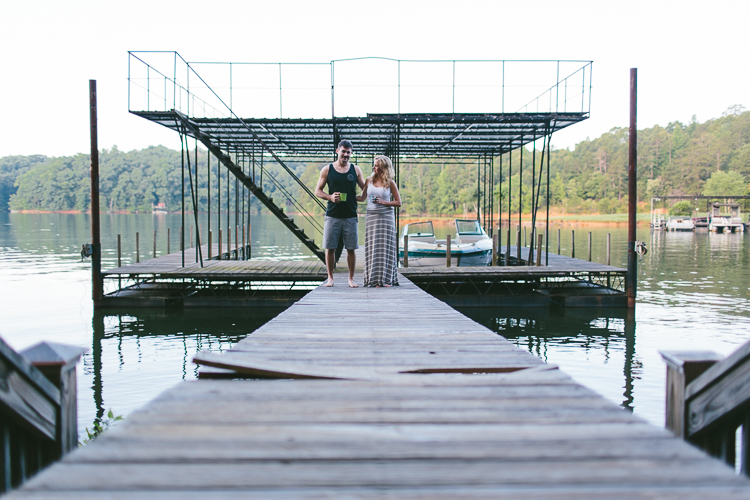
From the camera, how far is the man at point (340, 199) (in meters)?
7.69

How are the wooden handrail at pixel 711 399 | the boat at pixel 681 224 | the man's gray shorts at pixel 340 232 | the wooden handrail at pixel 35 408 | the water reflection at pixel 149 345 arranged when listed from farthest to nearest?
the boat at pixel 681 224 → the water reflection at pixel 149 345 → the man's gray shorts at pixel 340 232 → the wooden handrail at pixel 711 399 → the wooden handrail at pixel 35 408

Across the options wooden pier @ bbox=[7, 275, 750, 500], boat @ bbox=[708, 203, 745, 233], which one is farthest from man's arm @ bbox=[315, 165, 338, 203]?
boat @ bbox=[708, 203, 745, 233]

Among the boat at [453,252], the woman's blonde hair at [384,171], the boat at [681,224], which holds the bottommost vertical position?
the boat at [453,252]

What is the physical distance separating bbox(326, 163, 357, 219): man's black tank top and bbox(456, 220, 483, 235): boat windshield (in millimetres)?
11476

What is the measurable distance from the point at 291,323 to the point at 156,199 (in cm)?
12839

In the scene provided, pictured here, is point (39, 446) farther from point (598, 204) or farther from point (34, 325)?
point (598, 204)

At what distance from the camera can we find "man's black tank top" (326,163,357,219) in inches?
303

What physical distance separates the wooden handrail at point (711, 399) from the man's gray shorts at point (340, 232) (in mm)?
5502

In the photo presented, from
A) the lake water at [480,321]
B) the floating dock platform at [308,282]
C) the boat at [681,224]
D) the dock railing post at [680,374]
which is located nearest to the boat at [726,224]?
the boat at [681,224]

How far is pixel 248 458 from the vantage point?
1968mm

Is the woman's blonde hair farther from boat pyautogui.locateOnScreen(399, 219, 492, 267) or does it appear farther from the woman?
boat pyautogui.locateOnScreen(399, 219, 492, 267)

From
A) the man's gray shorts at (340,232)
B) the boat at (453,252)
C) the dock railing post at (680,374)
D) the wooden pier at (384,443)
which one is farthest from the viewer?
the boat at (453,252)

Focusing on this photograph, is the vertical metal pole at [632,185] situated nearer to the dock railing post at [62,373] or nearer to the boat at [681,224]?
the dock railing post at [62,373]

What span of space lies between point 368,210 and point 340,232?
509 millimetres
